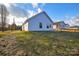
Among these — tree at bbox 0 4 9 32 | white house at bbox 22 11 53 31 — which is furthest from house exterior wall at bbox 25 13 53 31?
tree at bbox 0 4 9 32

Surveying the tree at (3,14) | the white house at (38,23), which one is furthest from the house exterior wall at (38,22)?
the tree at (3,14)

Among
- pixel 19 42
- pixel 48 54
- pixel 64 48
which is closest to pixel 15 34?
pixel 19 42

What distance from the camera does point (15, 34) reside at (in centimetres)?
196

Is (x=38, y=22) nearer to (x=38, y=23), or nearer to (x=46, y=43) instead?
(x=38, y=23)

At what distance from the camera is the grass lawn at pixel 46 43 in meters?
1.92

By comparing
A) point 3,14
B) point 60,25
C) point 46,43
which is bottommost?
point 46,43

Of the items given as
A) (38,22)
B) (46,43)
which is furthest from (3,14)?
(46,43)

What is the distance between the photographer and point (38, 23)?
6.51ft

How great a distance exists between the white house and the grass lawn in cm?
5

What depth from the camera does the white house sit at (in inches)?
76.9

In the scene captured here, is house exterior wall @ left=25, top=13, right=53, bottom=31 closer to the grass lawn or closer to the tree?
the grass lawn

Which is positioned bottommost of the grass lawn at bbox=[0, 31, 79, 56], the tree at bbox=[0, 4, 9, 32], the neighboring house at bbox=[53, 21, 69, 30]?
the grass lawn at bbox=[0, 31, 79, 56]

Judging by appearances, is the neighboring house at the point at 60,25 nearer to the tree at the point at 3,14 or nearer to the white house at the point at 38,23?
the white house at the point at 38,23

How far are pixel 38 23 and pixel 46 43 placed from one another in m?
0.22
